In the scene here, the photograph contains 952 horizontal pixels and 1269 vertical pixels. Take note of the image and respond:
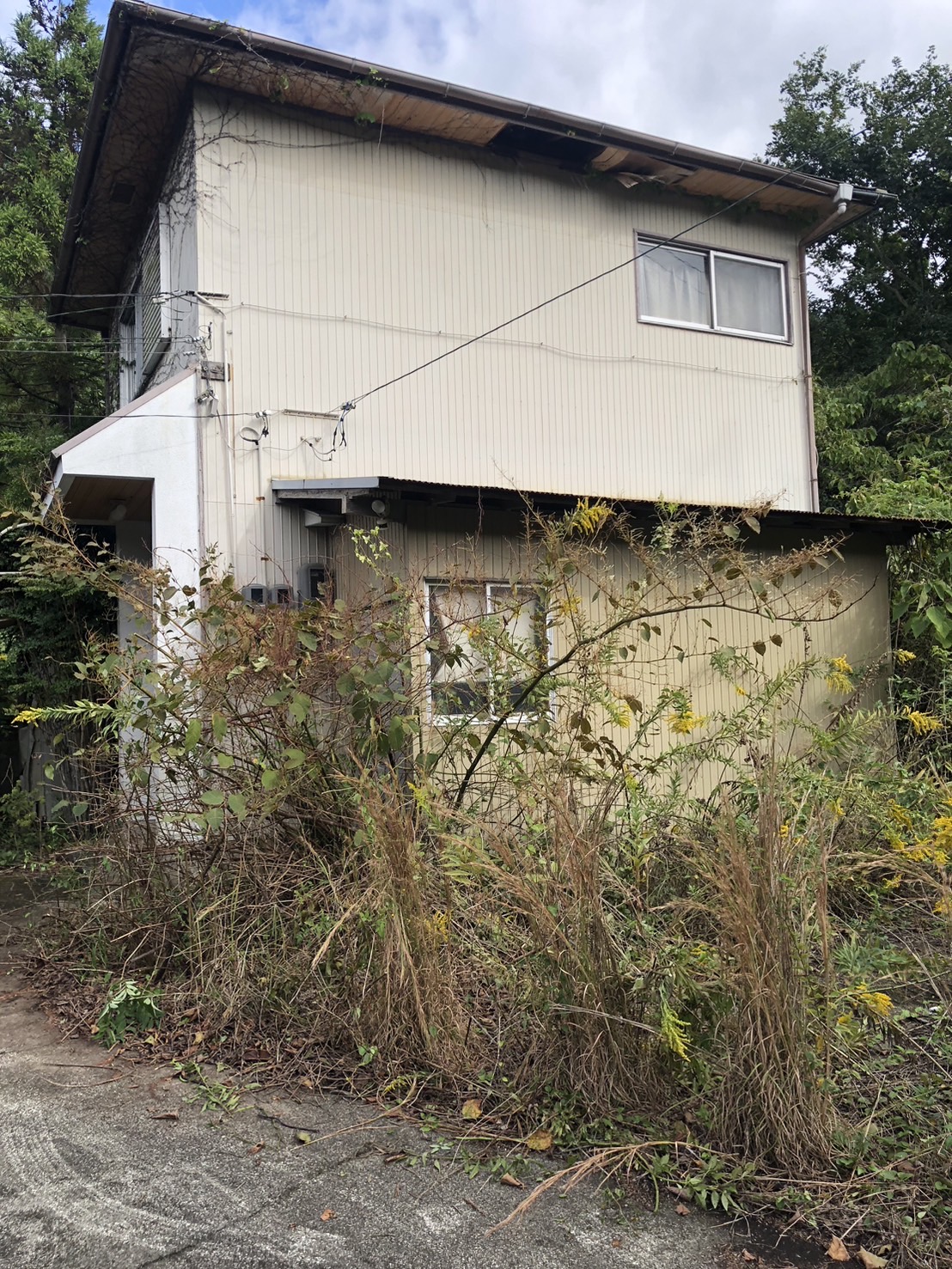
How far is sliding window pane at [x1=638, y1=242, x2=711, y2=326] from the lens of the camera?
34.1 ft

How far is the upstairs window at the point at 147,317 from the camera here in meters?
9.14

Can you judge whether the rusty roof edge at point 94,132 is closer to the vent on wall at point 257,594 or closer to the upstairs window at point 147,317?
the upstairs window at point 147,317

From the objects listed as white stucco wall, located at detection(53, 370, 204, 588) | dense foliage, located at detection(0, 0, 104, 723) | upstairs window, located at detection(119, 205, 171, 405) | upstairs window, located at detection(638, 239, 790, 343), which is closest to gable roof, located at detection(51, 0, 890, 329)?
upstairs window, located at detection(119, 205, 171, 405)

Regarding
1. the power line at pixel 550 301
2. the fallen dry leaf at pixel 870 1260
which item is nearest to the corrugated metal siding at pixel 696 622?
the power line at pixel 550 301

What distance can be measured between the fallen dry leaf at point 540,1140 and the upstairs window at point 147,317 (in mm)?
7600

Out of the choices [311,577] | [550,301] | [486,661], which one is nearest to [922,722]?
[486,661]

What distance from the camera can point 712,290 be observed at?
10711 millimetres

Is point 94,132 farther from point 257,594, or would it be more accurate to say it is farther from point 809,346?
point 809,346

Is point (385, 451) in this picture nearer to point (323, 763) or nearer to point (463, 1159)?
point (323, 763)

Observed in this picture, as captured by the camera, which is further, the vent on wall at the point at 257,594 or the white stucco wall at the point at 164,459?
the vent on wall at the point at 257,594

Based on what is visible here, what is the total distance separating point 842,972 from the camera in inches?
140

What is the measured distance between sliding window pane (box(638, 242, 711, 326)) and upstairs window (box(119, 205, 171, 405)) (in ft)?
16.0

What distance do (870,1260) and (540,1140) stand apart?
107 cm

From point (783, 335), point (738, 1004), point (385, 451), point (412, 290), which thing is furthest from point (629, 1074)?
point (783, 335)
